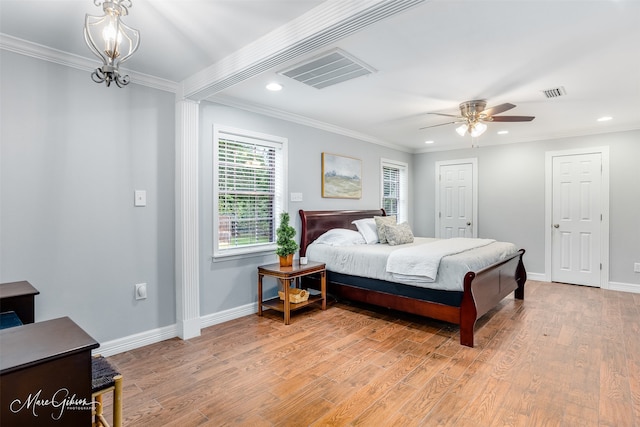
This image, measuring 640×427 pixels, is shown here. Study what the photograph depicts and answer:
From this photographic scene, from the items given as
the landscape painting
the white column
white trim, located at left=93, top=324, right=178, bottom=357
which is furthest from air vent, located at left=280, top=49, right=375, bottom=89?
white trim, located at left=93, top=324, right=178, bottom=357

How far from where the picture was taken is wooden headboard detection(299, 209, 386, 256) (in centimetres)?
429

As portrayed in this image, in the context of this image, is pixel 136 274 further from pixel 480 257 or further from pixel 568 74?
pixel 568 74

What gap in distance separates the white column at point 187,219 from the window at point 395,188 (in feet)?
11.6

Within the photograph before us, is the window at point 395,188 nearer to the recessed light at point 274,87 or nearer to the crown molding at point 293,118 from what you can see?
the crown molding at point 293,118

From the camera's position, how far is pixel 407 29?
2180 mm

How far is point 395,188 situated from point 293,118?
9.65 feet

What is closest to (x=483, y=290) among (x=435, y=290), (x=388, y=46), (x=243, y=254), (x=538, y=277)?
(x=435, y=290)

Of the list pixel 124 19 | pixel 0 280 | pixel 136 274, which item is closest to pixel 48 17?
pixel 124 19

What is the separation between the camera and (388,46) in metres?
2.40

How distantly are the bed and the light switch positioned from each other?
1854mm

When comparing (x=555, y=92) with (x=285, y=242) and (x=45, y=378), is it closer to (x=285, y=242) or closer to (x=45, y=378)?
(x=285, y=242)

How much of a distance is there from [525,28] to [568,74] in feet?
3.46

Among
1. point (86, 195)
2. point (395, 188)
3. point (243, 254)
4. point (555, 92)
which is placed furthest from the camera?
point (395, 188)

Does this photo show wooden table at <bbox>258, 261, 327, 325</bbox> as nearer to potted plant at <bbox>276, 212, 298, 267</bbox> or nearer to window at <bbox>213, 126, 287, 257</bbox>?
potted plant at <bbox>276, 212, 298, 267</bbox>
